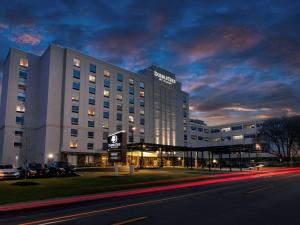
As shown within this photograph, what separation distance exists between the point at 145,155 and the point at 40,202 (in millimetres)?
74963

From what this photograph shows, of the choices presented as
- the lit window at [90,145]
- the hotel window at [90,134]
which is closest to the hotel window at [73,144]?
the lit window at [90,145]

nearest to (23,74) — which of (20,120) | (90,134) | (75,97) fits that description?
(20,120)

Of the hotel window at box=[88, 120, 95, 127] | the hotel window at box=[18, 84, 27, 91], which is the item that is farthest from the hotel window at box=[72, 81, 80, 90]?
the hotel window at box=[18, 84, 27, 91]

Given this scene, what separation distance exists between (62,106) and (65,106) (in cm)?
119

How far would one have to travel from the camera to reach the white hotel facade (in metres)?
71.8

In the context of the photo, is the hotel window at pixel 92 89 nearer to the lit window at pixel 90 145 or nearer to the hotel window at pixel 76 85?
the hotel window at pixel 76 85

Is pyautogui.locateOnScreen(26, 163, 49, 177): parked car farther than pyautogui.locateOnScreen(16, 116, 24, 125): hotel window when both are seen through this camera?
No

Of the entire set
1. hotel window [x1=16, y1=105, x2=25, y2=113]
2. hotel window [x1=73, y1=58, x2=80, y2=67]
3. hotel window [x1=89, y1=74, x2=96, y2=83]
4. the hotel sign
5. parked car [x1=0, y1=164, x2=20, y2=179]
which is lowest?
parked car [x1=0, y1=164, x2=20, y2=179]

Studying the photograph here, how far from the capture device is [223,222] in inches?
383

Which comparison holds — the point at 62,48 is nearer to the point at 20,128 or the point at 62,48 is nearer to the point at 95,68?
the point at 95,68

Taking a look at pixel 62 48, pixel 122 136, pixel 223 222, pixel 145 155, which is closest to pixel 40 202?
pixel 223 222

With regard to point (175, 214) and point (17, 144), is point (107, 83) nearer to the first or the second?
point (17, 144)

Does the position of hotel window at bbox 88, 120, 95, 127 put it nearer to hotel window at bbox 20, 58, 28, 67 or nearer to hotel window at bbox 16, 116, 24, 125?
hotel window at bbox 16, 116, 24, 125

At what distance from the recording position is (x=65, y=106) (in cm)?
7312
